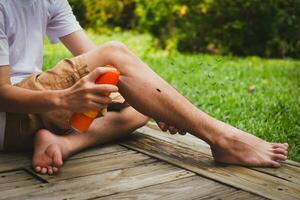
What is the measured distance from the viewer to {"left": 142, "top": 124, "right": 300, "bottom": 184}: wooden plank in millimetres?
1849

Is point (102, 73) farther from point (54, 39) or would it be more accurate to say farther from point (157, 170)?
point (54, 39)

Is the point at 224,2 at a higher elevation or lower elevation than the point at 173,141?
higher

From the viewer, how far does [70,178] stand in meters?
1.74

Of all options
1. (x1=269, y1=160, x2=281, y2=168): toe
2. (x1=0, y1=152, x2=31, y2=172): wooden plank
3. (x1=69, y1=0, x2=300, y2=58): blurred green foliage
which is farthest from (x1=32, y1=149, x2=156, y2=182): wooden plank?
(x1=69, y1=0, x2=300, y2=58): blurred green foliage

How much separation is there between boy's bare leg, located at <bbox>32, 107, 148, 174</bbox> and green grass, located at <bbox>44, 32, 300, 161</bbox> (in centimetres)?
82

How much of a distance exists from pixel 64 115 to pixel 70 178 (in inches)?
11.5

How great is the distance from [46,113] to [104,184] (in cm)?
43

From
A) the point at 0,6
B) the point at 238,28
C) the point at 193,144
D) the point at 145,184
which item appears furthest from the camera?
the point at 238,28

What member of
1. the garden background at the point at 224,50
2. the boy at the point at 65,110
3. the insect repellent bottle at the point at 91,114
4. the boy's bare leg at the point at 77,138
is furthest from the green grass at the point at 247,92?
the insect repellent bottle at the point at 91,114

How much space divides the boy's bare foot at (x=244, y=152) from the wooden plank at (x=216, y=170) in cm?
4

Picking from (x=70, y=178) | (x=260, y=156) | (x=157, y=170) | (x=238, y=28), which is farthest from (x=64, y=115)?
(x=238, y=28)

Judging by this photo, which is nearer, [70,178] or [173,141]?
[70,178]

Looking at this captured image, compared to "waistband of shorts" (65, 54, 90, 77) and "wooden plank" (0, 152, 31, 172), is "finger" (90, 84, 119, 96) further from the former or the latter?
"wooden plank" (0, 152, 31, 172)

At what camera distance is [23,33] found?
1.95m
